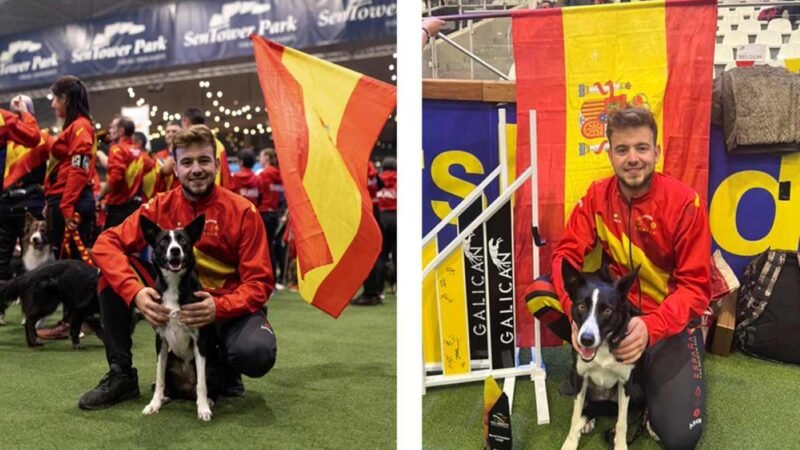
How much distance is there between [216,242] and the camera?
7.90 feet

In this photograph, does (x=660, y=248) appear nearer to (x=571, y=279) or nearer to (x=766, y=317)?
(x=571, y=279)

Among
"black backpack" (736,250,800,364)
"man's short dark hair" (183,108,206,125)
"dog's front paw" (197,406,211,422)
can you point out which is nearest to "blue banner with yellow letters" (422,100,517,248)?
"black backpack" (736,250,800,364)

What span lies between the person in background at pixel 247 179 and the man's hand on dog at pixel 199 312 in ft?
12.7

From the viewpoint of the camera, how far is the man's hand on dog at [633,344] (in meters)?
1.49

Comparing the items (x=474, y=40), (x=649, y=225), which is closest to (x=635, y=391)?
(x=649, y=225)

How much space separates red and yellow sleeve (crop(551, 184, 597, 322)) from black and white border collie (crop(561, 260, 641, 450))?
0.04 meters

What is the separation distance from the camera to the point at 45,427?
2193mm

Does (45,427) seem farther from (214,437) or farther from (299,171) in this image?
(299,171)

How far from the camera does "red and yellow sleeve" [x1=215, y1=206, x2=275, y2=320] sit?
7.72 ft

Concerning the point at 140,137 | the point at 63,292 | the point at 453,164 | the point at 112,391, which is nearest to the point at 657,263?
the point at 453,164

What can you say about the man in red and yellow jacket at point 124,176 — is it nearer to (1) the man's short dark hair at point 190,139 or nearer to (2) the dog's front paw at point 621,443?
(1) the man's short dark hair at point 190,139

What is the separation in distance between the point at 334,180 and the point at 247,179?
13.7ft

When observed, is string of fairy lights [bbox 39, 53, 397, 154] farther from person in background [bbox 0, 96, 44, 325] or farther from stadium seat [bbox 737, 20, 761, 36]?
stadium seat [bbox 737, 20, 761, 36]

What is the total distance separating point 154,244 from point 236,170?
4.25m
